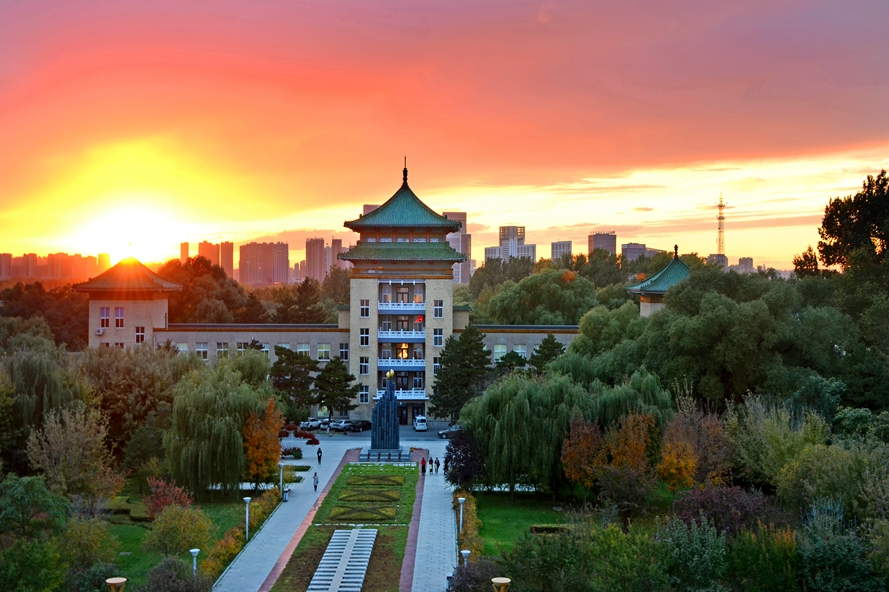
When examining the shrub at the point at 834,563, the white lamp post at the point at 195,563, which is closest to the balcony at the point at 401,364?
the white lamp post at the point at 195,563

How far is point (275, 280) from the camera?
5007 inches

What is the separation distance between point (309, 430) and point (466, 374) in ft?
22.5

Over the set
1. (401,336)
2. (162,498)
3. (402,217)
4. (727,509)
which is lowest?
(162,498)

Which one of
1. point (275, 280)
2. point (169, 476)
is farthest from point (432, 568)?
point (275, 280)

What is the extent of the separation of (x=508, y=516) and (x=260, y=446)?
7.08m

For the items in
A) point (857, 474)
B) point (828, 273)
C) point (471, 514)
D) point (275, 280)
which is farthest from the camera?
point (275, 280)

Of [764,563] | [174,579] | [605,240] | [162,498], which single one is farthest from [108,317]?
[605,240]

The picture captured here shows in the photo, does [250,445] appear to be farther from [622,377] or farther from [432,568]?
[622,377]

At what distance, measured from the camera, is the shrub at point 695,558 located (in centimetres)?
1470

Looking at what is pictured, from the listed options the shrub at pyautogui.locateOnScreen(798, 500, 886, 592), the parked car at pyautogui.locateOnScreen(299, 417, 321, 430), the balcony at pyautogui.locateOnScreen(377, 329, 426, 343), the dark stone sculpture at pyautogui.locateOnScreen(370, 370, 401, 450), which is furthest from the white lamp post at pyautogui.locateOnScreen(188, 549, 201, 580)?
the balcony at pyautogui.locateOnScreen(377, 329, 426, 343)

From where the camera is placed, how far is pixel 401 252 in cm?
3722

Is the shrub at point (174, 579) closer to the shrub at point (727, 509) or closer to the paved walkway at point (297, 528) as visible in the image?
the paved walkway at point (297, 528)

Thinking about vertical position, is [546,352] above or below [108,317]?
below

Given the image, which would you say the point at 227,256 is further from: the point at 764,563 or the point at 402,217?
the point at 764,563
